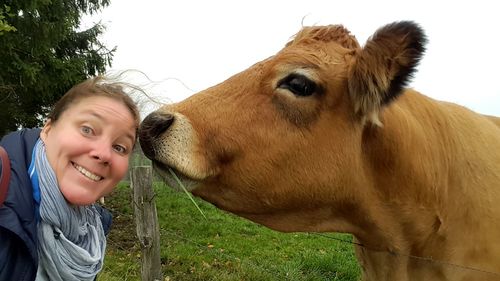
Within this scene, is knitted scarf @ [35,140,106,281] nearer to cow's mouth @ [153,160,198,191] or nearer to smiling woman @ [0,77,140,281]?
smiling woman @ [0,77,140,281]

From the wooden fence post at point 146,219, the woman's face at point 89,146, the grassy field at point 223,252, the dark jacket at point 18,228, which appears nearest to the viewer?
the dark jacket at point 18,228

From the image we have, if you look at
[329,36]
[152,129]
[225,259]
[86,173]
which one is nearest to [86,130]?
[86,173]

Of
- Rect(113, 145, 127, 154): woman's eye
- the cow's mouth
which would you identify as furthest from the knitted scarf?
the cow's mouth

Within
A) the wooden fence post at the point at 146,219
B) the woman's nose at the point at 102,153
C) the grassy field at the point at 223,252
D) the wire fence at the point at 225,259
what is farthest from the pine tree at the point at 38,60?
the woman's nose at the point at 102,153

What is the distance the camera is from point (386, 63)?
2.62m

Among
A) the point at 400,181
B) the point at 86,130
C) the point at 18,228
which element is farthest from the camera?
the point at 400,181

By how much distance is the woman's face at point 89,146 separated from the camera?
91.0 inches

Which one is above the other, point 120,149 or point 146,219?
point 120,149

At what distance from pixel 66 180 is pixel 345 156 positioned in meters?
1.41

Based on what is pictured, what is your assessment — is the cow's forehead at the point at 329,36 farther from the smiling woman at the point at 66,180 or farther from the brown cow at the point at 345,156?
the smiling woman at the point at 66,180

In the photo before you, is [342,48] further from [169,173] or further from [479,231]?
[479,231]

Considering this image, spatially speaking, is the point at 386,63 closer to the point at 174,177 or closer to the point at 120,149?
the point at 174,177

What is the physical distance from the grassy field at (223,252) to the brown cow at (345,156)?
7.34 ft

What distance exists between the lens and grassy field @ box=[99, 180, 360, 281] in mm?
7191
